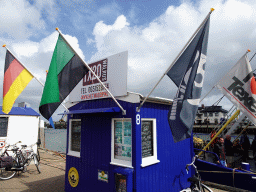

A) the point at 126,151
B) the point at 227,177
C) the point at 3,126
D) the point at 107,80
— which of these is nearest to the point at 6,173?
the point at 3,126

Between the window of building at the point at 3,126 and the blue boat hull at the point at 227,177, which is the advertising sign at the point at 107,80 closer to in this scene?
the blue boat hull at the point at 227,177

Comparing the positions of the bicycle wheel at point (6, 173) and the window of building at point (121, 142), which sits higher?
the window of building at point (121, 142)

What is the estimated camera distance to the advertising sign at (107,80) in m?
5.73

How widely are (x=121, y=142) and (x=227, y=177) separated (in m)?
5.05

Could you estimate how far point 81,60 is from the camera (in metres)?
5.16

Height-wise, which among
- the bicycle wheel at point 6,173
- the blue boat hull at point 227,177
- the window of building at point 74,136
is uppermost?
the window of building at point 74,136

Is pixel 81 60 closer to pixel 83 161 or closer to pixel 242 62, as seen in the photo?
pixel 83 161

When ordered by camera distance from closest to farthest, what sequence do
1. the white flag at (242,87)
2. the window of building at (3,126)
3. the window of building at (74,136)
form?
the white flag at (242,87) → the window of building at (74,136) → the window of building at (3,126)

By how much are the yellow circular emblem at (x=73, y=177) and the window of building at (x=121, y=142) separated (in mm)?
1978

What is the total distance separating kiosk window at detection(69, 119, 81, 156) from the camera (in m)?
7.18

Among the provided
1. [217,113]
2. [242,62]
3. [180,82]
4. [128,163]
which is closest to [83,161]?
[128,163]

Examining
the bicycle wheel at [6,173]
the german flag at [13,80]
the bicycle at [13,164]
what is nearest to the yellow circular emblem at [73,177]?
the german flag at [13,80]

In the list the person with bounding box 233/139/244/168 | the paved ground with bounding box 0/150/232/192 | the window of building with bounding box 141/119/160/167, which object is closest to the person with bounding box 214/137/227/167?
the paved ground with bounding box 0/150/232/192

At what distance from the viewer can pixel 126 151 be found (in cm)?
563
